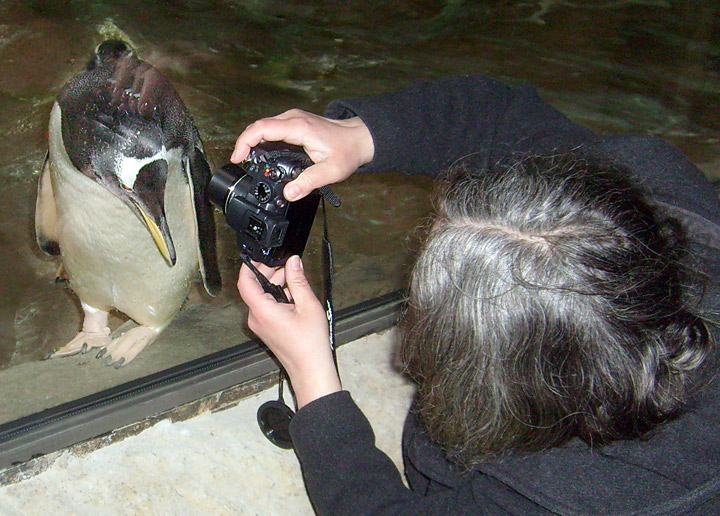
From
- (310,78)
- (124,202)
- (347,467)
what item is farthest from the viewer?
(310,78)

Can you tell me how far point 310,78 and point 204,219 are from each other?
769 millimetres

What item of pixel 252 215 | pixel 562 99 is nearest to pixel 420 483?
pixel 252 215

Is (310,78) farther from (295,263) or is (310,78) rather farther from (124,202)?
(295,263)

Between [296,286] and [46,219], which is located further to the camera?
[46,219]

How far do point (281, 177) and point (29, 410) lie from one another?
0.54 metres

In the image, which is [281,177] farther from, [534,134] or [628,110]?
[628,110]

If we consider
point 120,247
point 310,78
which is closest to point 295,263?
point 120,247

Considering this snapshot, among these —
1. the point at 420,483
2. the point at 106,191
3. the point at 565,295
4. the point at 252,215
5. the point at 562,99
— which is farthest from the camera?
the point at 562,99

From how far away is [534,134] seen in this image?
0.90 metres

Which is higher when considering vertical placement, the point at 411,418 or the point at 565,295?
the point at 565,295

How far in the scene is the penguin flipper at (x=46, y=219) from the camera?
1091 millimetres

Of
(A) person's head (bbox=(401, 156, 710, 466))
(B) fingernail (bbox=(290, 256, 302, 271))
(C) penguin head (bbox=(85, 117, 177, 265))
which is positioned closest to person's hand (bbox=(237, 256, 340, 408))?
(B) fingernail (bbox=(290, 256, 302, 271))

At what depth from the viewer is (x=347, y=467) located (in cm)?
66

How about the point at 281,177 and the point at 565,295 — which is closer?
the point at 565,295
